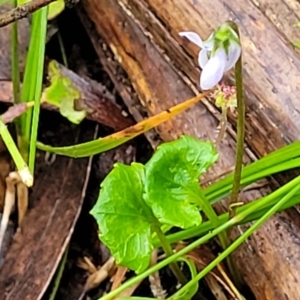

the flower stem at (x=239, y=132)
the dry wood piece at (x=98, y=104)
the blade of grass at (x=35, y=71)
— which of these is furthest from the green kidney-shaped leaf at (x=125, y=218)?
the dry wood piece at (x=98, y=104)

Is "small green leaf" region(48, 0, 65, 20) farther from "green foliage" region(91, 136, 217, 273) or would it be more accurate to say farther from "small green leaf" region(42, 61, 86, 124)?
"green foliage" region(91, 136, 217, 273)

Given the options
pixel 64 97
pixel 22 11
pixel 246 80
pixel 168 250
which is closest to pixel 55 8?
pixel 64 97

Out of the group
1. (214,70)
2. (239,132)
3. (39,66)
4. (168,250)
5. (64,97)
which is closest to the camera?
(214,70)

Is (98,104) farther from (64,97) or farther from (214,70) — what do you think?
(214,70)

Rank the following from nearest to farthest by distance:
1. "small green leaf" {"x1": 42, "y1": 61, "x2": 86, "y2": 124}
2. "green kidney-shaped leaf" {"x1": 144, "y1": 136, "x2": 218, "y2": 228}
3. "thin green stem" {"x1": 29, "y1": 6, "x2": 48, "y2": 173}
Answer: "green kidney-shaped leaf" {"x1": 144, "y1": 136, "x2": 218, "y2": 228}, "thin green stem" {"x1": 29, "y1": 6, "x2": 48, "y2": 173}, "small green leaf" {"x1": 42, "y1": 61, "x2": 86, "y2": 124}

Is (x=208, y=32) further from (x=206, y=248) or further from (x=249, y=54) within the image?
(x=206, y=248)

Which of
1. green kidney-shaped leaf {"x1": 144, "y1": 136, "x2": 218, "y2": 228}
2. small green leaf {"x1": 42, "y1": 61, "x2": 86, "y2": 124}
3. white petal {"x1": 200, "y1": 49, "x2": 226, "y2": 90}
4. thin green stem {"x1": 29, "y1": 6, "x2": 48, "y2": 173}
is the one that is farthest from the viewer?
small green leaf {"x1": 42, "y1": 61, "x2": 86, "y2": 124}

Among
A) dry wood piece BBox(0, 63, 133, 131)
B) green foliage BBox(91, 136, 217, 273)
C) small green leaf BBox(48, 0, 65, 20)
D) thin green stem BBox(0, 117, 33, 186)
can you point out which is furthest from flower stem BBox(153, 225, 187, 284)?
small green leaf BBox(48, 0, 65, 20)
